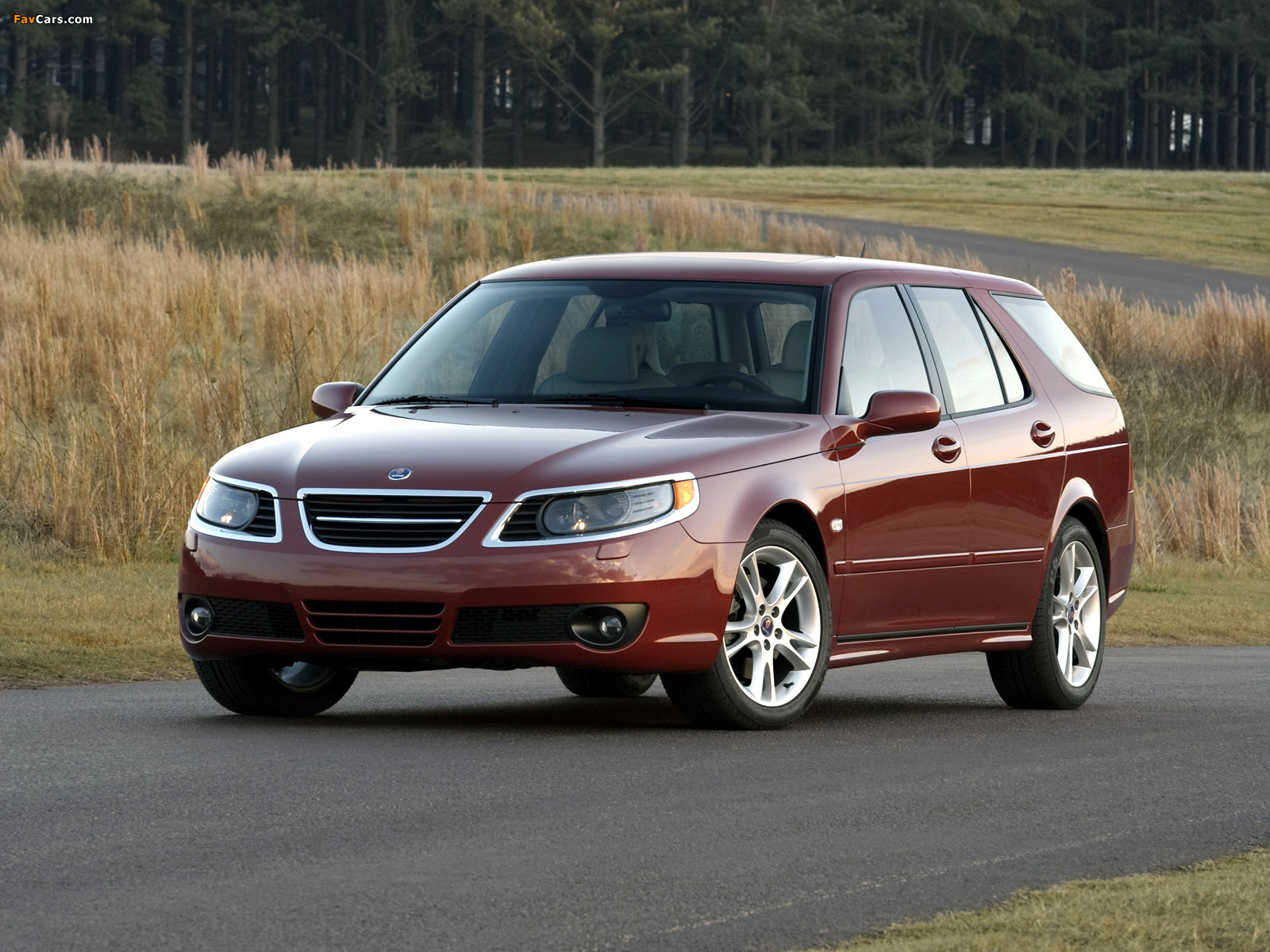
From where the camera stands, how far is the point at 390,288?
88.5ft

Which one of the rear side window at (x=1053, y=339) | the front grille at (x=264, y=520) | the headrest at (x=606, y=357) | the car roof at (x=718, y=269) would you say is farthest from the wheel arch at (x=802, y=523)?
the rear side window at (x=1053, y=339)

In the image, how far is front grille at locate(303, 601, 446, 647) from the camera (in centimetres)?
789

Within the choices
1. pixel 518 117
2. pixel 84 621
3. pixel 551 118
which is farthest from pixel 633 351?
pixel 551 118

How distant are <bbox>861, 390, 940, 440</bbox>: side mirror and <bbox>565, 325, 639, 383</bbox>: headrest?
3.04ft

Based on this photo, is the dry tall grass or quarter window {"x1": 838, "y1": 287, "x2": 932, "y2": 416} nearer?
quarter window {"x1": 838, "y1": 287, "x2": 932, "y2": 416}

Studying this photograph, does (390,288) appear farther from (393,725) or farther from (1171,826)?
(1171,826)

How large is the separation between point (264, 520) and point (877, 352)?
270 centimetres

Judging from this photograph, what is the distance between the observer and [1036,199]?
62.4 m

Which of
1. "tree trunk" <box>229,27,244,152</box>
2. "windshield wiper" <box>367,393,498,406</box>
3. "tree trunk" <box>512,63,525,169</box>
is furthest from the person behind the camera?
"tree trunk" <box>512,63,525,169</box>

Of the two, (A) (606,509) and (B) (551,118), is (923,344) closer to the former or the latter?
(A) (606,509)

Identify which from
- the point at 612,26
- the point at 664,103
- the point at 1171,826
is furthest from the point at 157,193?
the point at 664,103

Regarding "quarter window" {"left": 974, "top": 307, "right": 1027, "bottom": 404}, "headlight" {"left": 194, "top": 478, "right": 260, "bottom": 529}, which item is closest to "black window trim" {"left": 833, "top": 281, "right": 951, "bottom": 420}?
"quarter window" {"left": 974, "top": 307, "right": 1027, "bottom": 404}

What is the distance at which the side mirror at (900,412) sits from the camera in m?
8.85

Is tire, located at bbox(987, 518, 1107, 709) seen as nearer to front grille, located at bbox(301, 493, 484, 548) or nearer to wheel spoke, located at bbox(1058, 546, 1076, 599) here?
wheel spoke, located at bbox(1058, 546, 1076, 599)
